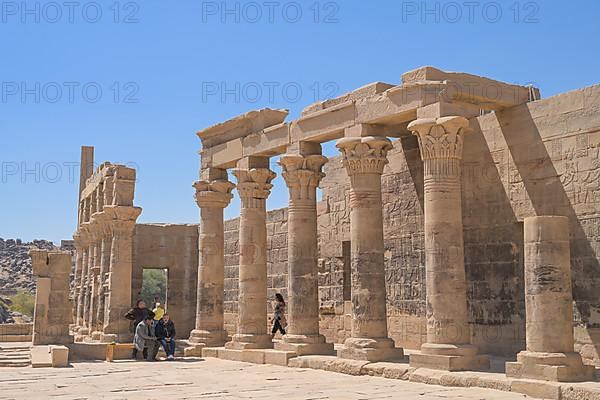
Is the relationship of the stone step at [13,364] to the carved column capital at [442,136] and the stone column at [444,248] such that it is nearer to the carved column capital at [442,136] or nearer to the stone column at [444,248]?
the stone column at [444,248]

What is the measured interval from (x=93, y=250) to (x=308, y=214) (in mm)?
14546

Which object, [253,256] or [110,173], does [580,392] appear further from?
[110,173]

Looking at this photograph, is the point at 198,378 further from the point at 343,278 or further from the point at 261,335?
the point at 343,278

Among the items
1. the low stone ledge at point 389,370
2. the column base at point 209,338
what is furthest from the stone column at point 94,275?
the low stone ledge at point 389,370

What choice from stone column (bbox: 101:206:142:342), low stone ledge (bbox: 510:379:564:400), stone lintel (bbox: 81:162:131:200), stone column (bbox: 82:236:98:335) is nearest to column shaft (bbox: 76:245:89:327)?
stone column (bbox: 82:236:98:335)

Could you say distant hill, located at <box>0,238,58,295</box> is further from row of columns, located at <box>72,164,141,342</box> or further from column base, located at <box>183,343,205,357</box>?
column base, located at <box>183,343,205,357</box>

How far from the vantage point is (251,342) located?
711 inches

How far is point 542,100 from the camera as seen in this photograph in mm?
14555

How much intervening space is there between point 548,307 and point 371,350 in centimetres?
418

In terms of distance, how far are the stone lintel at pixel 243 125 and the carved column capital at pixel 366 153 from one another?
12.8ft

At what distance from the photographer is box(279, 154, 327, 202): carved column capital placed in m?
17.0

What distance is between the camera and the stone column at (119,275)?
23.0m

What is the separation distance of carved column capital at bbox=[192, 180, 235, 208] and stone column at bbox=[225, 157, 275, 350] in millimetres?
1418

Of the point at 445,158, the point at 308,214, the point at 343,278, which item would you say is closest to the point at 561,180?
the point at 445,158
